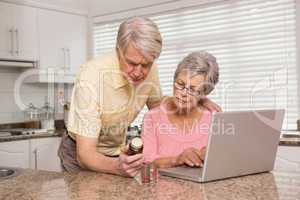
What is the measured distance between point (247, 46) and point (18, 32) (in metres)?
2.03

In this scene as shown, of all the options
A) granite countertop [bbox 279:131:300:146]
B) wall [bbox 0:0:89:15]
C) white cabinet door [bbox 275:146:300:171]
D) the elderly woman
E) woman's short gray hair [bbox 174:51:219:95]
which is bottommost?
white cabinet door [bbox 275:146:300:171]

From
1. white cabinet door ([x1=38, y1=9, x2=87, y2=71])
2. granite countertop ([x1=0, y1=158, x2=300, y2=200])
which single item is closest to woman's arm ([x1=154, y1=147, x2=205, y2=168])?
granite countertop ([x1=0, y1=158, x2=300, y2=200])

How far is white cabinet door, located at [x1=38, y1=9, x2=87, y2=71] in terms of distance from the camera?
372 cm

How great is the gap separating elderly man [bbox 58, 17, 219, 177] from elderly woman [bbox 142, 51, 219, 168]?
0.08 m

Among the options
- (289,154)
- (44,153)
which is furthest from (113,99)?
(44,153)

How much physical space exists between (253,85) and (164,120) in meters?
1.68

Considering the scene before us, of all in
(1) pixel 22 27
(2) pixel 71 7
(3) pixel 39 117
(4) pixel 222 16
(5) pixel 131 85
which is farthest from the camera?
(2) pixel 71 7

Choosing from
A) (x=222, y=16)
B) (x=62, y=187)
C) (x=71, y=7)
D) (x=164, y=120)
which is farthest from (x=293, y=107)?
(x=71, y=7)

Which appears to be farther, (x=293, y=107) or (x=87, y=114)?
(x=293, y=107)

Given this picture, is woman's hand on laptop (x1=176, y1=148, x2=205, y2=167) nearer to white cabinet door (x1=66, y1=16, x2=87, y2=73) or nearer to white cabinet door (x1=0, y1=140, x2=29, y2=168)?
white cabinet door (x1=0, y1=140, x2=29, y2=168)

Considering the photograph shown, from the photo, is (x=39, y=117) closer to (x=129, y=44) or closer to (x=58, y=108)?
(x=58, y=108)

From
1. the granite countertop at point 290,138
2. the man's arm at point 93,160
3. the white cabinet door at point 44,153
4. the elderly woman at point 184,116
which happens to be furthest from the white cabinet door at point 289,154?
the white cabinet door at point 44,153

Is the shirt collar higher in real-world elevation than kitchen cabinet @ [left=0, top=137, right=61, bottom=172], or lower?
higher

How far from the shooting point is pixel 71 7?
424 centimetres
